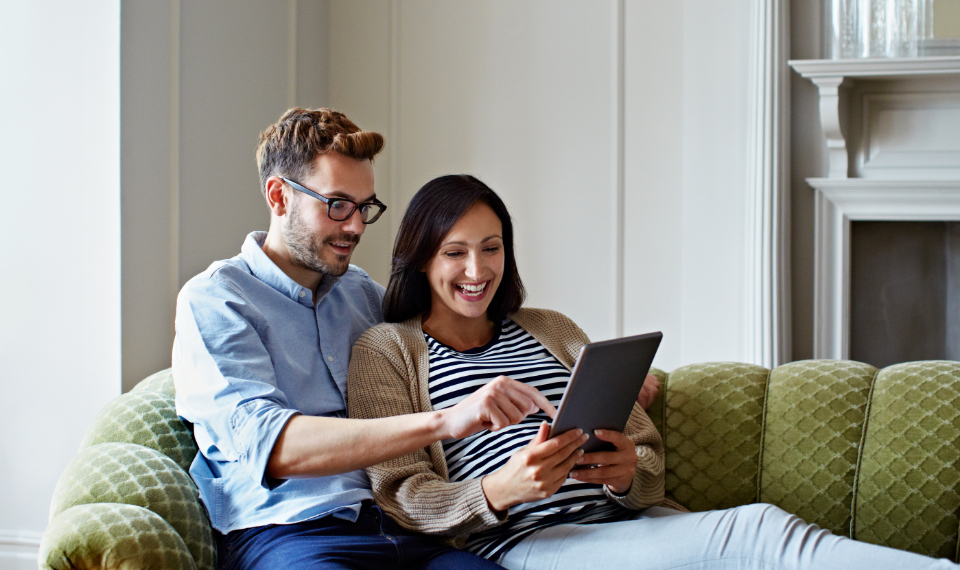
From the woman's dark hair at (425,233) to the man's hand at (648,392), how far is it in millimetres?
354

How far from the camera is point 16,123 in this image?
2.21m

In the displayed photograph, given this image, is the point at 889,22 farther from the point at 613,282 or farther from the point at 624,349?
the point at 624,349

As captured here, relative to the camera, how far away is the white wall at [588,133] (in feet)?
9.74

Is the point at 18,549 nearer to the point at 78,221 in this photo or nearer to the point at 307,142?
the point at 78,221

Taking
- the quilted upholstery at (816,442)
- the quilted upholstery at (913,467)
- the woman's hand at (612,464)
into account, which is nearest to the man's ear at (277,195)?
the woman's hand at (612,464)

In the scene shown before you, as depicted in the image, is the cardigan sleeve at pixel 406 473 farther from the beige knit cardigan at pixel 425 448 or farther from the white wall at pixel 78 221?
the white wall at pixel 78 221

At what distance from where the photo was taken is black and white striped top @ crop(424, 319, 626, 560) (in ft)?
4.88

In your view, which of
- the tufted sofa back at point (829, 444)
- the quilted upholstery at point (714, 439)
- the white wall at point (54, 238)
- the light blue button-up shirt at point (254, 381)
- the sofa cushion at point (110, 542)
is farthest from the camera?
the white wall at point (54, 238)

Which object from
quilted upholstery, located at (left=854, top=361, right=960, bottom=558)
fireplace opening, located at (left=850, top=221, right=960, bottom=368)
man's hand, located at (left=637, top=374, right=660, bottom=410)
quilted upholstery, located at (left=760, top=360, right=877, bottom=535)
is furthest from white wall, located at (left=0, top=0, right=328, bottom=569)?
fireplace opening, located at (left=850, top=221, right=960, bottom=368)

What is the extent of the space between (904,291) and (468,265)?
199 centimetres

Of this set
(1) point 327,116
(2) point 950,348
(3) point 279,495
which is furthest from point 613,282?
(3) point 279,495

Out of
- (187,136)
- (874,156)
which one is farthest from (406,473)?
(874,156)

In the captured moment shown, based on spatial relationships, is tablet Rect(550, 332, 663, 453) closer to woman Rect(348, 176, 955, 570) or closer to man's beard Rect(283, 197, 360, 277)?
woman Rect(348, 176, 955, 570)

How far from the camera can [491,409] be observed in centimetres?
125
